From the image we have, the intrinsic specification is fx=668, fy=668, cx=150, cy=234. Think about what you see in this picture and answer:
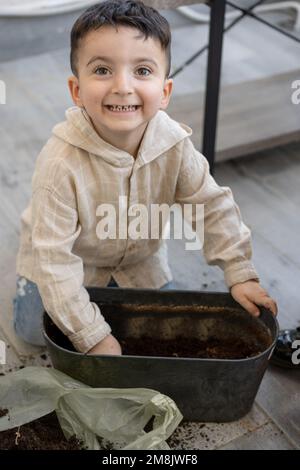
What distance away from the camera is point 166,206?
124cm

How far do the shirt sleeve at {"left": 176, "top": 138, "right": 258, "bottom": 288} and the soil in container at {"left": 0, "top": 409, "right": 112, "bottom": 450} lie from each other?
1.24ft

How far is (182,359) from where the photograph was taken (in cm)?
107

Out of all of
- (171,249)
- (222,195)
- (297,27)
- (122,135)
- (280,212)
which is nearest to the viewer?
(122,135)

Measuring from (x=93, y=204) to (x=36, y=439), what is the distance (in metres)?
0.40

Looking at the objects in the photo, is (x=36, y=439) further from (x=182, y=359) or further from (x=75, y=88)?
(x=75, y=88)

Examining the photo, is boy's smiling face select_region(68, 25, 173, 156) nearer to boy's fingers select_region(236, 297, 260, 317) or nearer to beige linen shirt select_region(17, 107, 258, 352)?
beige linen shirt select_region(17, 107, 258, 352)

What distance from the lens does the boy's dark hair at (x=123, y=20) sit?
983 millimetres

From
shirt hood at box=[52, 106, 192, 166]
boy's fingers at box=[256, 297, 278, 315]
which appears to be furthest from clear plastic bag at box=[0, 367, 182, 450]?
shirt hood at box=[52, 106, 192, 166]

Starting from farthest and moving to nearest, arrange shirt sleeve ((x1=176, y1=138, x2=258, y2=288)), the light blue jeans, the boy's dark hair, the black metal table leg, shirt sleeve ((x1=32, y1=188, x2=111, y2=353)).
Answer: the black metal table leg
the light blue jeans
shirt sleeve ((x1=176, y1=138, x2=258, y2=288))
shirt sleeve ((x1=32, y1=188, x2=111, y2=353))
the boy's dark hair

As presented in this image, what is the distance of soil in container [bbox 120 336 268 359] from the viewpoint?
1.24 meters

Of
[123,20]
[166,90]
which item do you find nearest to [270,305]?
[166,90]
